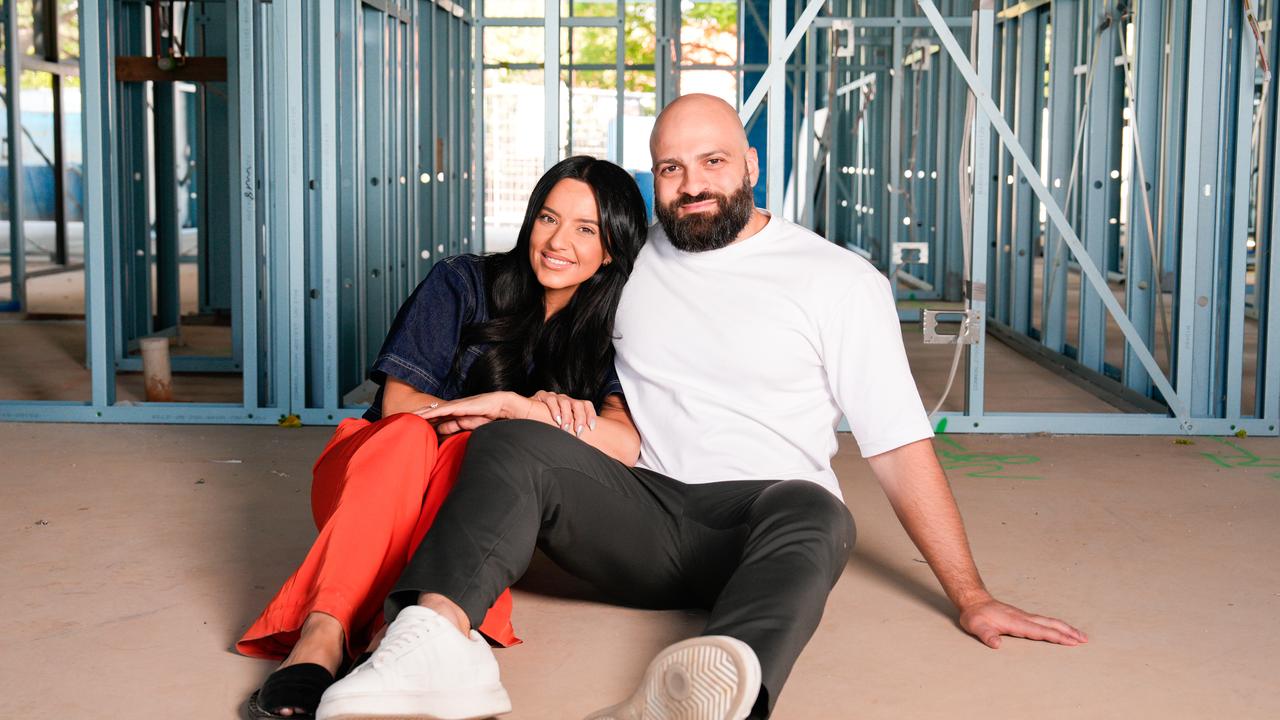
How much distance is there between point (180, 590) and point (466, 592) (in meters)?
1.00

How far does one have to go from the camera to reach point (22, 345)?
6508mm

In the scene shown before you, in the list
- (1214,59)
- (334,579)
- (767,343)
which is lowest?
(334,579)

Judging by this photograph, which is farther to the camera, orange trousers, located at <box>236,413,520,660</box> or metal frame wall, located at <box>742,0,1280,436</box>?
metal frame wall, located at <box>742,0,1280,436</box>

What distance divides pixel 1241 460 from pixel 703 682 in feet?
9.51

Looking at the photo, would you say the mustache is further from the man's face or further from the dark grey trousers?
the dark grey trousers

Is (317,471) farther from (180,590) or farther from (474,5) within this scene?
(474,5)

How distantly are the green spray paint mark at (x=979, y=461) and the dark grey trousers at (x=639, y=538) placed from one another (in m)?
1.63

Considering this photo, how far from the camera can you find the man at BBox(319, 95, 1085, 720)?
2.03 meters

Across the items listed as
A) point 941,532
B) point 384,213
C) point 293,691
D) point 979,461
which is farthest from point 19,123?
point 941,532

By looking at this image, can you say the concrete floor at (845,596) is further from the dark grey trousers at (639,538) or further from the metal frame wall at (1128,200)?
the metal frame wall at (1128,200)

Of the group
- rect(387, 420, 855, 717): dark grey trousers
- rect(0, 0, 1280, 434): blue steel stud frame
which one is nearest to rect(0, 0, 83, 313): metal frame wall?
rect(0, 0, 1280, 434): blue steel stud frame

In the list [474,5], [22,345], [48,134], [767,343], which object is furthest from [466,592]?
[48,134]

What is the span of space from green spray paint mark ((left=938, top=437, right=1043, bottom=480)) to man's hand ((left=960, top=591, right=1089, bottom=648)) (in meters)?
1.48

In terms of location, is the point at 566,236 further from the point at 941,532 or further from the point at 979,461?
the point at 979,461
